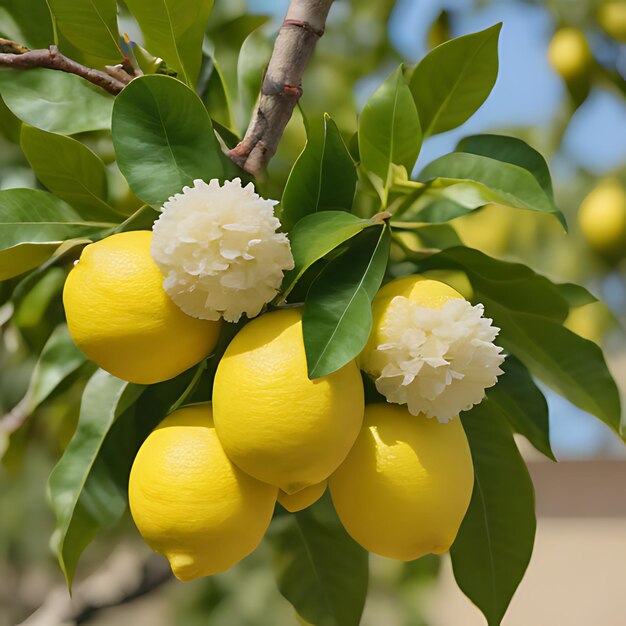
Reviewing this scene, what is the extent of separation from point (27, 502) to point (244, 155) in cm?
74

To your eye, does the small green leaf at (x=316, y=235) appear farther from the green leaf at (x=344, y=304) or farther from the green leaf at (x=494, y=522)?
the green leaf at (x=494, y=522)

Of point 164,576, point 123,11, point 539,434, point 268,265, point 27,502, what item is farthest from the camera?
point 27,502

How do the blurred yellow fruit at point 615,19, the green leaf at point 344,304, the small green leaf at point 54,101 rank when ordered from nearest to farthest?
1. the green leaf at point 344,304
2. the small green leaf at point 54,101
3. the blurred yellow fruit at point 615,19

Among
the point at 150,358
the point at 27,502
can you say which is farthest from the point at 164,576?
the point at 150,358

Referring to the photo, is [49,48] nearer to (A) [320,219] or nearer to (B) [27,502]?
(A) [320,219]

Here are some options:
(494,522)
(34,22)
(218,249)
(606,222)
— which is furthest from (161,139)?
(606,222)

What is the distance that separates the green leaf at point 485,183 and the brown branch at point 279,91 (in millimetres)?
87

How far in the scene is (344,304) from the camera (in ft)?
1.30

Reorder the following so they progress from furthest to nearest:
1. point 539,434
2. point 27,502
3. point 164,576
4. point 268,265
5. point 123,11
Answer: point 27,502, point 164,576, point 123,11, point 539,434, point 268,265

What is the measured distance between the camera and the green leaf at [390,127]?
1.46 ft

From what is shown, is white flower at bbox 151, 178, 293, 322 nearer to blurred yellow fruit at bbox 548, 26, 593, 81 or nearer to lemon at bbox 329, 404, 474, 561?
lemon at bbox 329, 404, 474, 561

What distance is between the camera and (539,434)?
19.5 inches

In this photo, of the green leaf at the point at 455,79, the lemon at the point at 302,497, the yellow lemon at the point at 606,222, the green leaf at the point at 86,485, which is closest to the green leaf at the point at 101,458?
the green leaf at the point at 86,485

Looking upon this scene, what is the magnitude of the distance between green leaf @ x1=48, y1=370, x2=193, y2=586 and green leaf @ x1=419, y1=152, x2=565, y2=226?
0.18m
